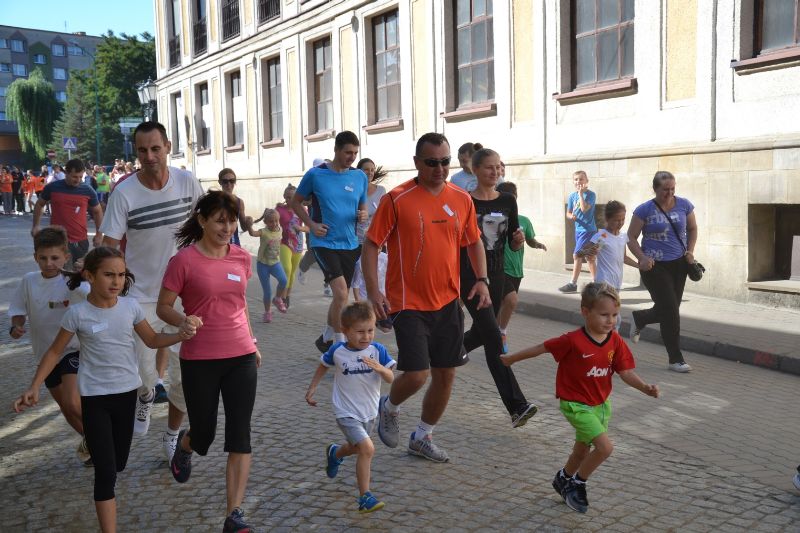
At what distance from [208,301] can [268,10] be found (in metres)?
23.3

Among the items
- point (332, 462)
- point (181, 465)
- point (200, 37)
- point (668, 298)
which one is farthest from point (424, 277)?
point (200, 37)

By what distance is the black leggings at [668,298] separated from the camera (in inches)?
317

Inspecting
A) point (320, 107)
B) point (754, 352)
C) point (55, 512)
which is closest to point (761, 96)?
point (754, 352)

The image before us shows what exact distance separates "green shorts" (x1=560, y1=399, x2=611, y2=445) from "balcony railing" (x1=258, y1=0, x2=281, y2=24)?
73.7 ft

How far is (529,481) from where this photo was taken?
486 centimetres

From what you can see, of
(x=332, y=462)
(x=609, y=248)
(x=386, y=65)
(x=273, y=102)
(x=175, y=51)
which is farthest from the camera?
(x=175, y=51)

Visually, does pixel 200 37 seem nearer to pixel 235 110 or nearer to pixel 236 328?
pixel 235 110

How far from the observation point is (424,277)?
5078mm

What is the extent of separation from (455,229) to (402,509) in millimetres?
1587

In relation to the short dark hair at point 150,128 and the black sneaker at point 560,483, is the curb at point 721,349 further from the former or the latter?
the short dark hair at point 150,128

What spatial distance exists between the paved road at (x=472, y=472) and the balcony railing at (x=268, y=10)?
1975cm

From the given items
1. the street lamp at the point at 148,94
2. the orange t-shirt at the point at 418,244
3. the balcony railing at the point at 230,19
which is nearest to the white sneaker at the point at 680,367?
the orange t-shirt at the point at 418,244

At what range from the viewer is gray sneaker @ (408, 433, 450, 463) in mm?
5199

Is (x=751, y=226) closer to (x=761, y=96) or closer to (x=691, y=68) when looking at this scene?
(x=761, y=96)
